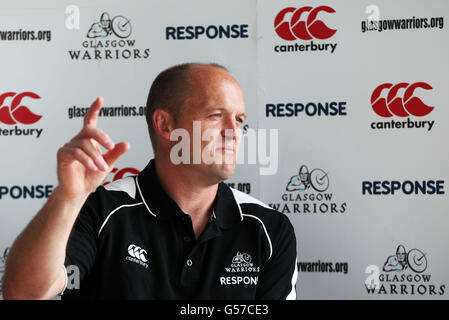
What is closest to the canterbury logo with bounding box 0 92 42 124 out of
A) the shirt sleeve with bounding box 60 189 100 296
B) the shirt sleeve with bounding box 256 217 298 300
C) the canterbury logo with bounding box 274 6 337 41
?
the shirt sleeve with bounding box 60 189 100 296

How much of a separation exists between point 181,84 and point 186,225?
44cm

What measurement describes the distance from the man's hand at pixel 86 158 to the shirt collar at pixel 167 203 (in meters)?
0.46

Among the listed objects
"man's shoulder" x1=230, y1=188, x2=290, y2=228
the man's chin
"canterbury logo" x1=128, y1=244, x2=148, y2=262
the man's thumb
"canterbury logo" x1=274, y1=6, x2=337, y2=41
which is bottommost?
"canterbury logo" x1=128, y1=244, x2=148, y2=262

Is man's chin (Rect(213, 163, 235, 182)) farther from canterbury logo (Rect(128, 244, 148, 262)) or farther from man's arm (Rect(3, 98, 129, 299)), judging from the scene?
man's arm (Rect(3, 98, 129, 299))

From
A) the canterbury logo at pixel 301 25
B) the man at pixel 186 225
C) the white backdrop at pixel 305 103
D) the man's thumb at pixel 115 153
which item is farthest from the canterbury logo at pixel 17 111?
the man's thumb at pixel 115 153

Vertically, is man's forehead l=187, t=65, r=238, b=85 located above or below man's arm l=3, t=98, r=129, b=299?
above

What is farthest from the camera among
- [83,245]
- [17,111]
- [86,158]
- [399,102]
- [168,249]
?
[17,111]

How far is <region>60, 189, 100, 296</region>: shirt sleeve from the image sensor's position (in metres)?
1.41

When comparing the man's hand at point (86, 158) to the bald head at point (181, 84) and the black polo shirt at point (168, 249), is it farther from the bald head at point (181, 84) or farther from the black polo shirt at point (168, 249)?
the bald head at point (181, 84)

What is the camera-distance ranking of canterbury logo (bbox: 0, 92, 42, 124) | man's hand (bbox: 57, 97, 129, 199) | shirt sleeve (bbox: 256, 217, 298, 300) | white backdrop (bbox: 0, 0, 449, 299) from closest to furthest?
1. man's hand (bbox: 57, 97, 129, 199)
2. shirt sleeve (bbox: 256, 217, 298, 300)
3. white backdrop (bbox: 0, 0, 449, 299)
4. canterbury logo (bbox: 0, 92, 42, 124)

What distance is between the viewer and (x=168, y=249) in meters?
1.56

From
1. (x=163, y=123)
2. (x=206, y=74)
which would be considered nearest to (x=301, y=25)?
(x=206, y=74)

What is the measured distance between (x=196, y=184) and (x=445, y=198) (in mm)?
1211

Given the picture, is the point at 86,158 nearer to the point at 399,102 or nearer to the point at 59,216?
the point at 59,216
